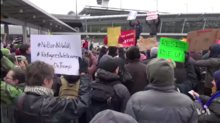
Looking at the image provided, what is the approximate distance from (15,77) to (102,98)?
1122 mm

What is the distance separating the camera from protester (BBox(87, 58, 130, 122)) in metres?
3.12

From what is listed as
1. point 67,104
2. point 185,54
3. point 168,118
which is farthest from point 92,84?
point 185,54

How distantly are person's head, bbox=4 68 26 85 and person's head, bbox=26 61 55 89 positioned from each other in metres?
0.53

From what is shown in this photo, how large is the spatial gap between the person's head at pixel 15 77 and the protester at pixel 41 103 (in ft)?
1.72

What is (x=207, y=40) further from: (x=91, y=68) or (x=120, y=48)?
(x=91, y=68)

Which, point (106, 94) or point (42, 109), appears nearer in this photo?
point (42, 109)

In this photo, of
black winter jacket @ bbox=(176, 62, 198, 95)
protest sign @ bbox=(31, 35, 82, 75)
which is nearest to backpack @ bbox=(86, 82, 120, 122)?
protest sign @ bbox=(31, 35, 82, 75)

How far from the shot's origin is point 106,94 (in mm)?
3121

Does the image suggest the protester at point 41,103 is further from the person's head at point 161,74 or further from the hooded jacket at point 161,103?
the person's head at point 161,74

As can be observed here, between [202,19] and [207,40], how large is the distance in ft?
117

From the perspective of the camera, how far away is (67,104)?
7.98ft

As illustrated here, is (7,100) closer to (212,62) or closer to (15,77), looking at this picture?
(15,77)

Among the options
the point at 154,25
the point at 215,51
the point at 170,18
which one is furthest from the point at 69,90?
the point at 170,18

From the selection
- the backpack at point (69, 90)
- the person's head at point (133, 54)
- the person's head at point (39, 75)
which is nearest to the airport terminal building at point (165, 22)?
the person's head at point (133, 54)
